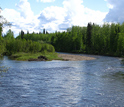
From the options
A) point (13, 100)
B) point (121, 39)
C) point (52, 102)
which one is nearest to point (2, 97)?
point (13, 100)

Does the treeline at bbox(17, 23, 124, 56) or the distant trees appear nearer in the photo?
the distant trees

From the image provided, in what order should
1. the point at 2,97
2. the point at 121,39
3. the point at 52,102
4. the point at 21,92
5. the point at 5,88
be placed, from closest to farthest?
the point at 52,102 < the point at 2,97 < the point at 21,92 < the point at 5,88 < the point at 121,39

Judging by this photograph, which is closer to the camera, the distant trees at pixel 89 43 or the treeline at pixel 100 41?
the distant trees at pixel 89 43

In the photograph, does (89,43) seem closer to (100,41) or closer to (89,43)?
(89,43)

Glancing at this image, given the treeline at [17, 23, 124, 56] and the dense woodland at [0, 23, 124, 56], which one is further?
the treeline at [17, 23, 124, 56]

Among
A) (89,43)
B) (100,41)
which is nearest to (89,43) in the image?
(89,43)

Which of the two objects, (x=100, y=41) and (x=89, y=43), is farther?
(x=89, y=43)

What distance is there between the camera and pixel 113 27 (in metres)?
118

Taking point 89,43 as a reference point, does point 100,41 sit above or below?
above

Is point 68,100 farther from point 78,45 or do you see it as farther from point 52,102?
point 78,45

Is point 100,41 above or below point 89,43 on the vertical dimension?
above

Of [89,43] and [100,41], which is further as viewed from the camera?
[89,43]

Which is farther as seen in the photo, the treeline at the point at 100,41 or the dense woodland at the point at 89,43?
the treeline at the point at 100,41

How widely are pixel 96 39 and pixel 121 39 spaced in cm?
2704
